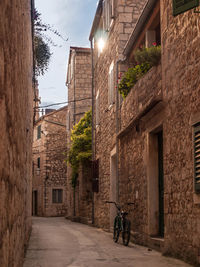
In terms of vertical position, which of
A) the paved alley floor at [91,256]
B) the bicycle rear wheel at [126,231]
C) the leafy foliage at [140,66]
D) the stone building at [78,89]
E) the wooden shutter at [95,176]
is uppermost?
the stone building at [78,89]

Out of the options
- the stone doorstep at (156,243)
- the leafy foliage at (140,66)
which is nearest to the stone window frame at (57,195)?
the leafy foliage at (140,66)

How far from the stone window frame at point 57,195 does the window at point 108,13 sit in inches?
694

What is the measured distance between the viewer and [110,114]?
13.5 m

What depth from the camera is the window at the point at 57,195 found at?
30027 mm

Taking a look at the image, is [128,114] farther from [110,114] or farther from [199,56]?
[199,56]

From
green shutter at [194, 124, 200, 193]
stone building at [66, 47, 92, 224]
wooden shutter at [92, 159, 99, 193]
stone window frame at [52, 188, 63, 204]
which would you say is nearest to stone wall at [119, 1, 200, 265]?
green shutter at [194, 124, 200, 193]

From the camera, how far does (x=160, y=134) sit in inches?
330

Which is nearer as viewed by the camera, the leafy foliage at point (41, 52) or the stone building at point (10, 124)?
the stone building at point (10, 124)

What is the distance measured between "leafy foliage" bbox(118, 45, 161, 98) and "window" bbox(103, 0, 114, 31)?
117 inches

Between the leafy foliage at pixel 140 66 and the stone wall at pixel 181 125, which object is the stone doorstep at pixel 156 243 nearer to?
the stone wall at pixel 181 125

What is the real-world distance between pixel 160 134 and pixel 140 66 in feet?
6.39

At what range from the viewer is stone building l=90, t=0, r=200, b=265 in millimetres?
5910

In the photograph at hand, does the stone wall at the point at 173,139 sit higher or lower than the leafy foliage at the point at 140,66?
lower

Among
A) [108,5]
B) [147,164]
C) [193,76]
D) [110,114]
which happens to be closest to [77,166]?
[110,114]
